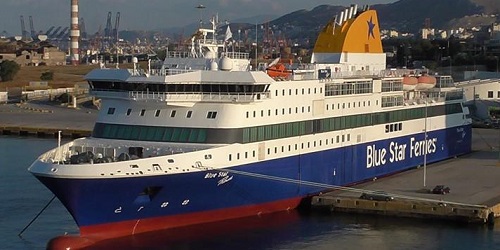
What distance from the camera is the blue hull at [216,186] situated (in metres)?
20.0

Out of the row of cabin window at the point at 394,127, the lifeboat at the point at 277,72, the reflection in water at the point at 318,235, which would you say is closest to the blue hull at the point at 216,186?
the row of cabin window at the point at 394,127

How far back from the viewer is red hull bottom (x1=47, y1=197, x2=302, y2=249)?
66.1ft

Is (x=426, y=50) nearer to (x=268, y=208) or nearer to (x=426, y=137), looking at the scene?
(x=426, y=137)

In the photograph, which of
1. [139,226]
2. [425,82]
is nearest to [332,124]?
[139,226]

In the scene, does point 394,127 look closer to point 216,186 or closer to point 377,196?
point 377,196

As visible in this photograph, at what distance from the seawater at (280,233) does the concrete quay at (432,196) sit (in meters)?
0.26

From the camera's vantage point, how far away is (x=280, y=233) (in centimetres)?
2258

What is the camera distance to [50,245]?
20.2 meters

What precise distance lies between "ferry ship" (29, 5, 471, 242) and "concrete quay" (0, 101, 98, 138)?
22483 millimetres

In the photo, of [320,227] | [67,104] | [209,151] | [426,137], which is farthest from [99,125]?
[67,104]

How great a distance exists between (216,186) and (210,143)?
114 centimetres

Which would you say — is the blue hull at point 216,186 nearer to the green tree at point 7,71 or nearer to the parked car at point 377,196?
the parked car at point 377,196

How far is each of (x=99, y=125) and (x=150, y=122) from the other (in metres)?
1.72

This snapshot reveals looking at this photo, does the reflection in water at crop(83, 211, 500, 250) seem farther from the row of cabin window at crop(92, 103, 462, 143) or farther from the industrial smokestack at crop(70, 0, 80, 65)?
the industrial smokestack at crop(70, 0, 80, 65)
